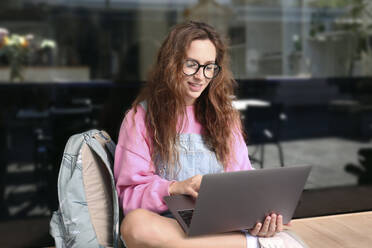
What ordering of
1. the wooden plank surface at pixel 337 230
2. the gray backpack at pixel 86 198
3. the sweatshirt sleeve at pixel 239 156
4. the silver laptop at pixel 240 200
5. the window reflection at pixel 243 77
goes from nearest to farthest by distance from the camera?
the silver laptop at pixel 240 200
the gray backpack at pixel 86 198
the sweatshirt sleeve at pixel 239 156
the wooden plank surface at pixel 337 230
the window reflection at pixel 243 77

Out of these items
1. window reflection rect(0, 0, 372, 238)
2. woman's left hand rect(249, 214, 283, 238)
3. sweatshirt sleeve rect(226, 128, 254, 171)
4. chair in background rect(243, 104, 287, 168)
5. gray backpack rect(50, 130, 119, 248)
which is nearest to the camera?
woman's left hand rect(249, 214, 283, 238)

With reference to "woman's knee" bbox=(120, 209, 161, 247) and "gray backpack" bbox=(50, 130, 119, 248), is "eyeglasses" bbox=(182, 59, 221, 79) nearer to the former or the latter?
"gray backpack" bbox=(50, 130, 119, 248)

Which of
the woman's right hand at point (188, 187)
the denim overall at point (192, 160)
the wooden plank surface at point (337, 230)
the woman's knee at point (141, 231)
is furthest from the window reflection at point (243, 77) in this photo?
the woman's knee at point (141, 231)

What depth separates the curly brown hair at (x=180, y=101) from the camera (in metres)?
1.57

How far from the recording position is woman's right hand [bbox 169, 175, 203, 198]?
142cm

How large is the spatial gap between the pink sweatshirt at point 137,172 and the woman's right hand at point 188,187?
21mm

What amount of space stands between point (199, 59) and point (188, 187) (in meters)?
0.46

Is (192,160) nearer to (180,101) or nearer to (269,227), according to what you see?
(180,101)

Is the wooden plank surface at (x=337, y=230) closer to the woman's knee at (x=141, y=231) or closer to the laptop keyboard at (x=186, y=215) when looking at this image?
the laptop keyboard at (x=186, y=215)

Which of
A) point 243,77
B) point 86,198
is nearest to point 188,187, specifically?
point 86,198

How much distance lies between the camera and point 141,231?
4.38 ft

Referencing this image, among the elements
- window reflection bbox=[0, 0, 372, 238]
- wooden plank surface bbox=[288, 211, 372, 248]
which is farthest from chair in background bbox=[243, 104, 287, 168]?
wooden plank surface bbox=[288, 211, 372, 248]

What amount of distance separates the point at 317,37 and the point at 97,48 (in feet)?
7.01

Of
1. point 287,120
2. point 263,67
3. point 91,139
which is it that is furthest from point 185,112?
point 263,67
